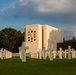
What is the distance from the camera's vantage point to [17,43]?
85375 millimetres

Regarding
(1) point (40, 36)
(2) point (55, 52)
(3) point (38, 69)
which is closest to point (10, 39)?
(1) point (40, 36)

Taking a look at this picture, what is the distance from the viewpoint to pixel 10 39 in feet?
277

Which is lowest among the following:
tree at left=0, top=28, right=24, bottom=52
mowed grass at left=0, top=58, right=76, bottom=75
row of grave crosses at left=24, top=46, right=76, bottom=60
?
mowed grass at left=0, top=58, right=76, bottom=75

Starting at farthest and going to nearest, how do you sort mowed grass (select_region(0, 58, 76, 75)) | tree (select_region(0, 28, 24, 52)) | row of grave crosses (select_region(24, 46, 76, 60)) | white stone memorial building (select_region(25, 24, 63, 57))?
tree (select_region(0, 28, 24, 52))
white stone memorial building (select_region(25, 24, 63, 57))
row of grave crosses (select_region(24, 46, 76, 60))
mowed grass (select_region(0, 58, 76, 75))

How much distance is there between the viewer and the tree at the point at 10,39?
80688 mm

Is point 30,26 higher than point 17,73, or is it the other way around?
point 30,26

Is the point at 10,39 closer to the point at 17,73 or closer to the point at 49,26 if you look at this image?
the point at 49,26

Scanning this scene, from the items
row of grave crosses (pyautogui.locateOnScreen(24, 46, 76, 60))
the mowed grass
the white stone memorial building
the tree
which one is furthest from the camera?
the tree

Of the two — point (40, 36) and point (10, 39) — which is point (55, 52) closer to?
point (40, 36)

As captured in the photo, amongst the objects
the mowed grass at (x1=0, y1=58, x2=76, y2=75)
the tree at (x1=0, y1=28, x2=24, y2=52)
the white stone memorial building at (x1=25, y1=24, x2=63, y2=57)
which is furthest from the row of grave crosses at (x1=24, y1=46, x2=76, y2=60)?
the tree at (x1=0, y1=28, x2=24, y2=52)

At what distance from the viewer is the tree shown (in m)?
80.7

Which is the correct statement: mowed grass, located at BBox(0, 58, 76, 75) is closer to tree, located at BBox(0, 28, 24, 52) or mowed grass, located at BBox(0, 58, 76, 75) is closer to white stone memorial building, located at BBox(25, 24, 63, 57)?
white stone memorial building, located at BBox(25, 24, 63, 57)

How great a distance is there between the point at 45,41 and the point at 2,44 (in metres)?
12.7

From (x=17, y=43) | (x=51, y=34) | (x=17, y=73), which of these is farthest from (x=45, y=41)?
(x=17, y=73)
